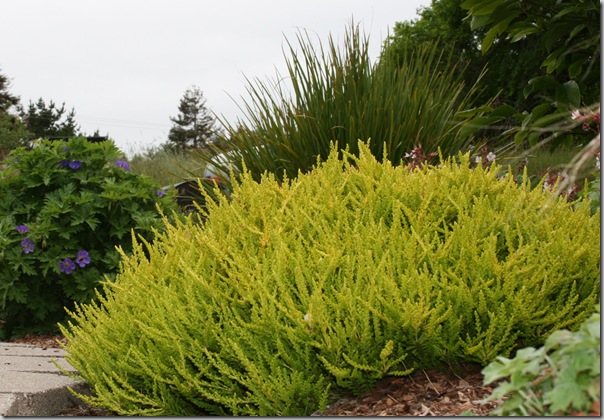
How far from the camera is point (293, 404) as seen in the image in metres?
2.31

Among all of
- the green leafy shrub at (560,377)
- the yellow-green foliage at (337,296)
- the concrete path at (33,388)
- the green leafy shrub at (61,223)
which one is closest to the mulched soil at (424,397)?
the yellow-green foliage at (337,296)

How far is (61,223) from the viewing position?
508cm

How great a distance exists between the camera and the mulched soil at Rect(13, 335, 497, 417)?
2.13 meters

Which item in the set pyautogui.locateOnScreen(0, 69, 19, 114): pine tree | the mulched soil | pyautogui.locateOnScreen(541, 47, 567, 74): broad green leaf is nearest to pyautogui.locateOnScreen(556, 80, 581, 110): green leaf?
pyautogui.locateOnScreen(541, 47, 567, 74): broad green leaf

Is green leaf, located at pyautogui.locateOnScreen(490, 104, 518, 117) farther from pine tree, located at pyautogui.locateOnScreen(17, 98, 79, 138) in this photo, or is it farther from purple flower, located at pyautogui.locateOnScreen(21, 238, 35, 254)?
pine tree, located at pyautogui.locateOnScreen(17, 98, 79, 138)

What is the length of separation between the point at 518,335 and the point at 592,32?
1928mm

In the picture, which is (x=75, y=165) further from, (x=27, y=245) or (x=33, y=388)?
(x=33, y=388)

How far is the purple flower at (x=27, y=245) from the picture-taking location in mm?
4961

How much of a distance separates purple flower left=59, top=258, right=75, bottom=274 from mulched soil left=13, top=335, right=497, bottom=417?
10.6 ft

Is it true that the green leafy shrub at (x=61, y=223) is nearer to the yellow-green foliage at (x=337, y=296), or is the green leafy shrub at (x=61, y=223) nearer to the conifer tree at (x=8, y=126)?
the yellow-green foliage at (x=337, y=296)

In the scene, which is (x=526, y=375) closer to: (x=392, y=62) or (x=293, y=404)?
(x=293, y=404)

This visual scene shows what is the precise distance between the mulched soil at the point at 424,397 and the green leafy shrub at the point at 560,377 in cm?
65

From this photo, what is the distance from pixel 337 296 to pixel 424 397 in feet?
1.57

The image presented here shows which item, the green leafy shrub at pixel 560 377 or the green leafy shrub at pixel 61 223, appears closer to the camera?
the green leafy shrub at pixel 560 377
